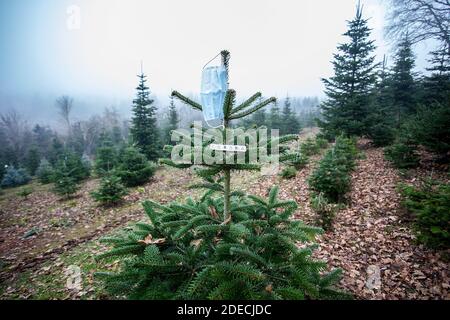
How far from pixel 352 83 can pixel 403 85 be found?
24.7 ft

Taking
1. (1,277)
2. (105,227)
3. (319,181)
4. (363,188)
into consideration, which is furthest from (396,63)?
(1,277)

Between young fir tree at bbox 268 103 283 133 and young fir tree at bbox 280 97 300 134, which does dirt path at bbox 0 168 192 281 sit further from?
young fir tree at bbox 280 97 300 134

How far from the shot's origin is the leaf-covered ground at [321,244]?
149 inches

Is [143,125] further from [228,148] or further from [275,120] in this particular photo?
[228,148]

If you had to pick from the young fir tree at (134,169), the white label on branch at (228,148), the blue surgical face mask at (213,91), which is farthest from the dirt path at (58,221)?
the white label on branch at (228,148)

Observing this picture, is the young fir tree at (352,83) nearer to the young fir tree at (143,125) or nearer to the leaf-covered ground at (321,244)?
the leaf-covered ground at (321,244)

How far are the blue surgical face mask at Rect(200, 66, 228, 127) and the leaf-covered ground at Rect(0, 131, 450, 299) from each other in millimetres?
2996

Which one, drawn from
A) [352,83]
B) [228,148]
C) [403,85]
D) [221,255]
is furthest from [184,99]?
[403,85]

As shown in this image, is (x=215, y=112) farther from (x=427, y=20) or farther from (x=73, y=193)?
(x=427, y=20)

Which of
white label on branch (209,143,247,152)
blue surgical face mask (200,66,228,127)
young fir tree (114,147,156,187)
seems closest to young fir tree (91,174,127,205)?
young fir tree (114,147,156,187)

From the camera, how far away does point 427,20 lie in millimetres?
12359

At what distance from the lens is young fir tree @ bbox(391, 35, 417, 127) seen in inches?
677
